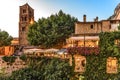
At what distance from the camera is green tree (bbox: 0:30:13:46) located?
81469 millimetres

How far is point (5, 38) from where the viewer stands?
8350cm

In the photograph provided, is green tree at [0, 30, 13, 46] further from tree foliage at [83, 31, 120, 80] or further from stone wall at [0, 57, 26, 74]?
tree foliage at [83, 31, 120, 80]

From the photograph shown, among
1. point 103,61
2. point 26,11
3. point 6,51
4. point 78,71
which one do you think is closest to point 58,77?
point 78,71

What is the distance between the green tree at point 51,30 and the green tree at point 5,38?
14.4 meters

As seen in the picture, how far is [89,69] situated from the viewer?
47562 mm

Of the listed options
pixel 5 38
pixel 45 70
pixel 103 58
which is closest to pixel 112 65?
pixel 103 58

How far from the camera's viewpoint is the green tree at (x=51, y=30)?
2598 inches

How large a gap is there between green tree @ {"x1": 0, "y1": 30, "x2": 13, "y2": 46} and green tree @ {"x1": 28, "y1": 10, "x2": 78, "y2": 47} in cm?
1435

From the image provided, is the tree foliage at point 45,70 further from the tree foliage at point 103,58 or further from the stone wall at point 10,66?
the tree foliage at point 103,58

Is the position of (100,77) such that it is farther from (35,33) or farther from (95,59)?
(35,33)

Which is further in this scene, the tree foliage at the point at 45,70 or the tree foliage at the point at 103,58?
the tree foliage at the point at 45,70

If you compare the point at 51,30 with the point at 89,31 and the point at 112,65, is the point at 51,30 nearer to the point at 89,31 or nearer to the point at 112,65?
the point at 89,31

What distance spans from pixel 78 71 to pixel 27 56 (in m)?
7.62

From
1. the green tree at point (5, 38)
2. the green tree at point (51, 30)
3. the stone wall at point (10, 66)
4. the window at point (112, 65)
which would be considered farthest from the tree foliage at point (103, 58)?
the green tree at point (5, 38)
